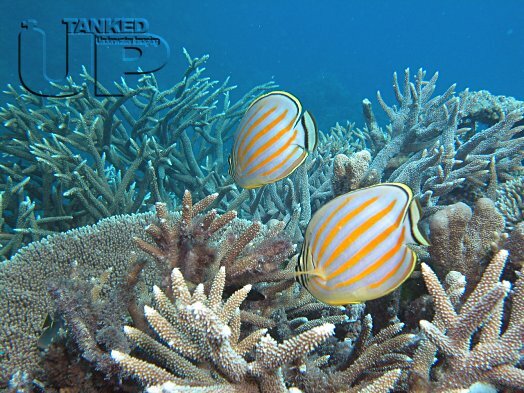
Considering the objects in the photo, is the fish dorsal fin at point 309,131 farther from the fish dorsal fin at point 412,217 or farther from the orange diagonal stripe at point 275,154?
the fish dorsal fin at point 412,217

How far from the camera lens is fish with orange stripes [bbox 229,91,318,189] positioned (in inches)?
62.4

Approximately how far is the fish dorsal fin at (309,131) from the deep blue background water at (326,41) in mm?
23783

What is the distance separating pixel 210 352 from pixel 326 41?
107 metres

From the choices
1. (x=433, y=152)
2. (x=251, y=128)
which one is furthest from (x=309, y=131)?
(x=433, y=152)

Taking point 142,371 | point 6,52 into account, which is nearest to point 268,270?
point 142,371

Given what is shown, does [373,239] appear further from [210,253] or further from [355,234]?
[210,253]

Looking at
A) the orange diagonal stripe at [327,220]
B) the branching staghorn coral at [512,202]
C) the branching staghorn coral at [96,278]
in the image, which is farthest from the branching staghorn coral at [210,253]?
the branching staghorn coral at [512,202]

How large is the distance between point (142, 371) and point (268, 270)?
954 mm

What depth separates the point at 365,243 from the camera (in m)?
1.18

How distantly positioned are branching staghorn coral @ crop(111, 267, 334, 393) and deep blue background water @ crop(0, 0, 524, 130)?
79.3 ft

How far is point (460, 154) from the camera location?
13.6 ft

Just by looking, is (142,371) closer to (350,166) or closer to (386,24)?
(350,166)

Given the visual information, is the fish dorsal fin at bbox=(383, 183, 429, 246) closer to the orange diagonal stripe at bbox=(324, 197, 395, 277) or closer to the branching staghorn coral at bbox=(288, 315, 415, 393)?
the orange diagonal stripe at bbox=(324, 197, 395, 277)

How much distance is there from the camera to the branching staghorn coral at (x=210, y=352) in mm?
1223
